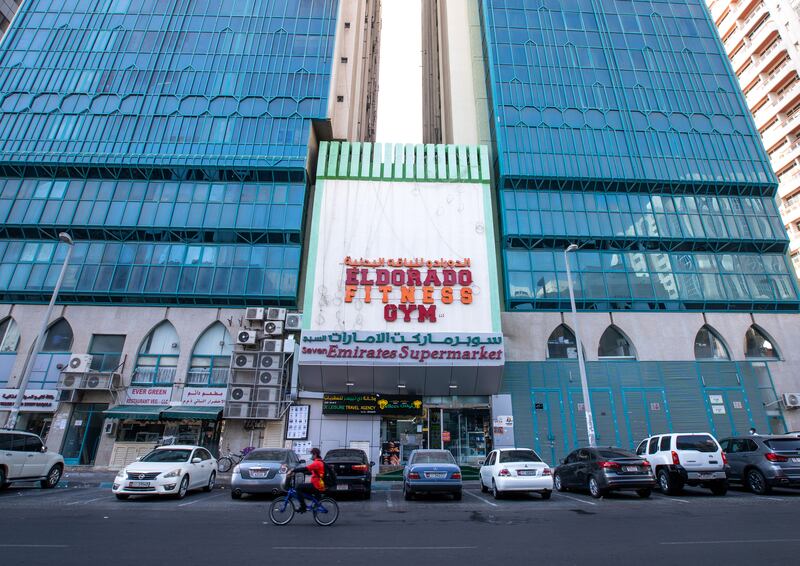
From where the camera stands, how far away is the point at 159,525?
29.6ft

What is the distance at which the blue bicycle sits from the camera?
9406mm

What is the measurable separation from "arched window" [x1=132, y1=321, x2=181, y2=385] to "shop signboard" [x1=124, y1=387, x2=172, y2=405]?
392mm

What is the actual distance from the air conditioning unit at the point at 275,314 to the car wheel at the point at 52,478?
12.1 metres

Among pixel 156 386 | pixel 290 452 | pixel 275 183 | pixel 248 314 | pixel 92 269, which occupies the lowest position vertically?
pixel 290 452

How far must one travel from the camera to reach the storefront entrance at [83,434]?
23750mm

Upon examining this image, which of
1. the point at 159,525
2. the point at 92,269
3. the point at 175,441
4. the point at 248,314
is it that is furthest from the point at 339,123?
the point at 159,525

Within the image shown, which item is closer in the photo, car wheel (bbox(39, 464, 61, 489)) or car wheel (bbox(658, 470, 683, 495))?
car wheel (bbox(658, 470, 683, 495))

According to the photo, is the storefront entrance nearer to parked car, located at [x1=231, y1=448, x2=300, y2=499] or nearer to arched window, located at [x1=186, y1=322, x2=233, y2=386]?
arched window, located at [x1=186, y1=322, x2=233, y2=386]

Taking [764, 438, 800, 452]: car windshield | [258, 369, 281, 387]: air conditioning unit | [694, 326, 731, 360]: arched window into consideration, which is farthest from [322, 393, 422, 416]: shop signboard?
[694, 326, 731, 360]: arched window

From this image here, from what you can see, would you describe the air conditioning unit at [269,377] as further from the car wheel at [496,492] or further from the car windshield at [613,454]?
the car windshield at [613,454]

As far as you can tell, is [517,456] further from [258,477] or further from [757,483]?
[258,477]

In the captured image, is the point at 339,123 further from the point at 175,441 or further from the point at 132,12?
the point at 175,441

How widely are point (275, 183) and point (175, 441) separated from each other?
1761cm

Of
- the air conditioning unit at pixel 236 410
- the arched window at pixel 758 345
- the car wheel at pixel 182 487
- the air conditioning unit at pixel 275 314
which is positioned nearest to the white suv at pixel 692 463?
the car wheel at pixel 182 487
